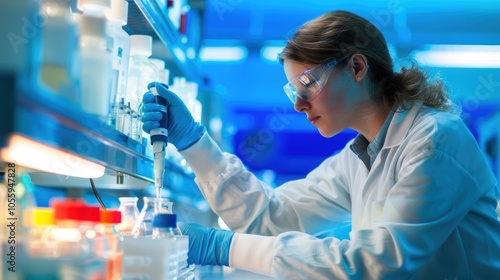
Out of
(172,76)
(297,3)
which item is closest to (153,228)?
(172,76)

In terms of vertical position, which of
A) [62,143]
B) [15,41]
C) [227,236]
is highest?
[15,41]

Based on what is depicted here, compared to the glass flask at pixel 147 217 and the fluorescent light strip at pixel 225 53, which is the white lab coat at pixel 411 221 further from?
the fluorescent light strip at pixel 225 53

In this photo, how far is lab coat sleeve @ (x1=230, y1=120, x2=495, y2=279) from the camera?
5.89 ft

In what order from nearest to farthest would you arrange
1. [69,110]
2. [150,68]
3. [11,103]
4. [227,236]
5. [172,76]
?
1. [11,103]
2. [69,110]
3. [227,236]
4. [150,68]
5. [172,76]

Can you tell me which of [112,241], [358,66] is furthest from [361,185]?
[112,241]

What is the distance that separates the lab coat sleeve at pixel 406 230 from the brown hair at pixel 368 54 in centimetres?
35

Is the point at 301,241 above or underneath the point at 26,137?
underneath

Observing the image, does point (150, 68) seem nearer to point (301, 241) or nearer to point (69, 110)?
point (301, 241)

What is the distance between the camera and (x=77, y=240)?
123 centimetres

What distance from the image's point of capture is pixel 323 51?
7.23 ft

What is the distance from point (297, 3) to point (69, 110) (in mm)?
5120

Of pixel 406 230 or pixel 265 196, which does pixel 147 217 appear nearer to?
pixel 406 230

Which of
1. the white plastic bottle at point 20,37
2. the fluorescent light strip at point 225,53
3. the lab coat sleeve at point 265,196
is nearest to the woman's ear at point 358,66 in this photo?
the lab coat sleeve at point 265,196

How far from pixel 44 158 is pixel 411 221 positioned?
1.08m
